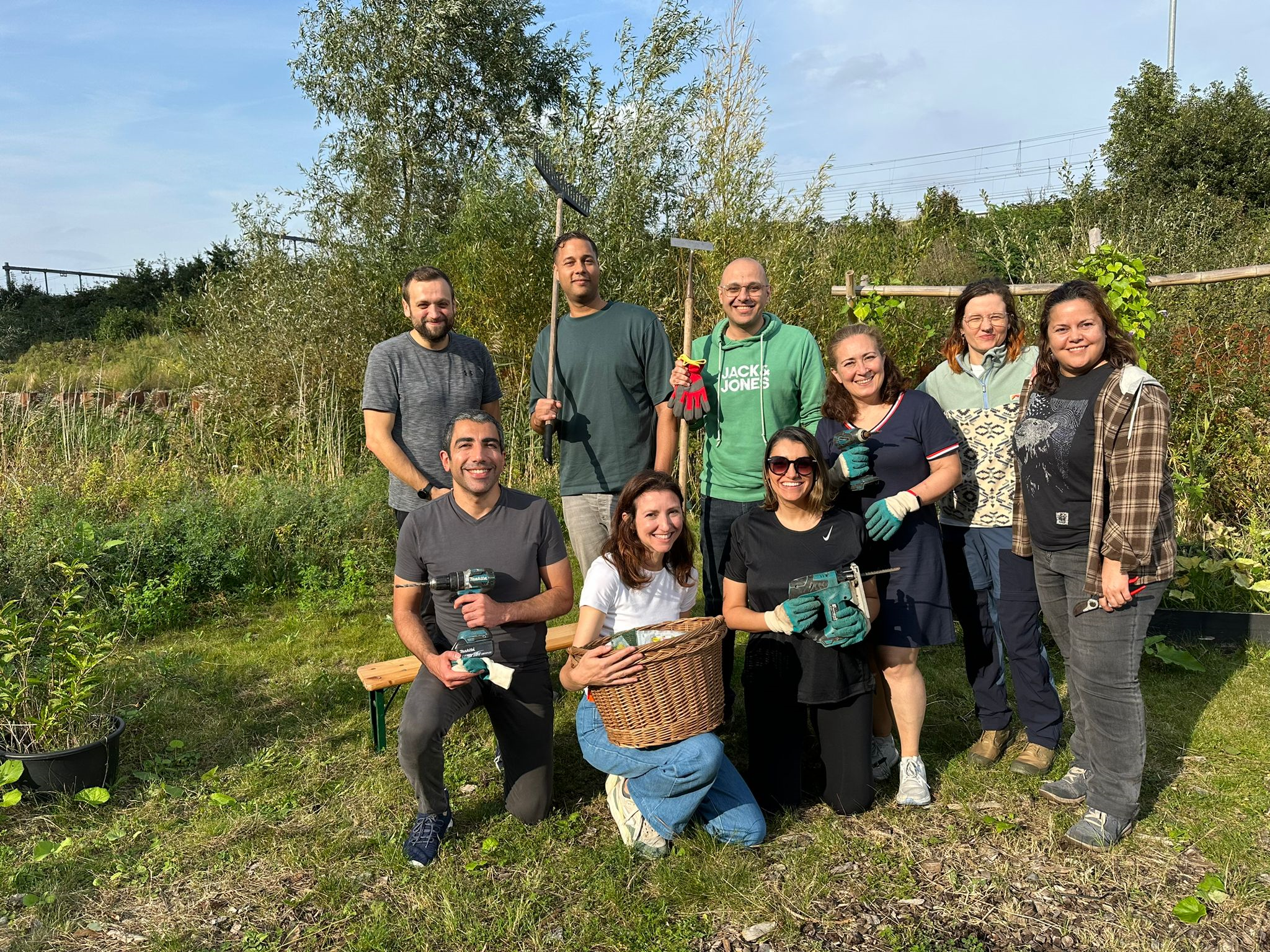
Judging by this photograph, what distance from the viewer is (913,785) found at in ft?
10.7

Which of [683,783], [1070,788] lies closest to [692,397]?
[683,783]

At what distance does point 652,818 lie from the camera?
293cm

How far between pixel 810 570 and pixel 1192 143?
16.5 metres

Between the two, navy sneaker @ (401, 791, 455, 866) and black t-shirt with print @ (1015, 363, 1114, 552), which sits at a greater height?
black t-shirt with print @ (1015, 363, 1114, 552)

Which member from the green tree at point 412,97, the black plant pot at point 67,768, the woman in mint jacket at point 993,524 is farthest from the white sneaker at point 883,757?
the green tree at point 412,97

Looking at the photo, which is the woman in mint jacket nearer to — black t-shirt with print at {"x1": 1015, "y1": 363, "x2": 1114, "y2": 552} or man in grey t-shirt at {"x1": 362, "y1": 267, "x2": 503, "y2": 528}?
black t-shirt with print at {"x1": 1015, "y1": 363, "x2": 1114, "y2": 552}

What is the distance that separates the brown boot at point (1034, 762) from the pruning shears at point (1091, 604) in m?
0.77

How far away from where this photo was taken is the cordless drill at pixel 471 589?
9.50ft

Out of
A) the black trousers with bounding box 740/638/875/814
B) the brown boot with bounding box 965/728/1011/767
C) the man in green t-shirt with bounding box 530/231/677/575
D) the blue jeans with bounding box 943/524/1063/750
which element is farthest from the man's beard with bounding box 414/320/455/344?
the brown boot with bounding box 965/728/1011/767

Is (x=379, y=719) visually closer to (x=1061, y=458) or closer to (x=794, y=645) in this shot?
(x=794, y=645)

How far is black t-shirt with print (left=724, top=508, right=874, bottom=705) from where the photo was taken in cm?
308

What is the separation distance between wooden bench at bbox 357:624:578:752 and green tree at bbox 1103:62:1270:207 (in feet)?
49.9

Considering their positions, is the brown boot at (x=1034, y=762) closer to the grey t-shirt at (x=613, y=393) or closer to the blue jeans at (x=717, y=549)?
the blue jeans at (x=717, y=549)

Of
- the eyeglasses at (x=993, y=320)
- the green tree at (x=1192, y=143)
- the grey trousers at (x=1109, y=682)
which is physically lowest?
the grey trousers at (x=1109, y=682)
